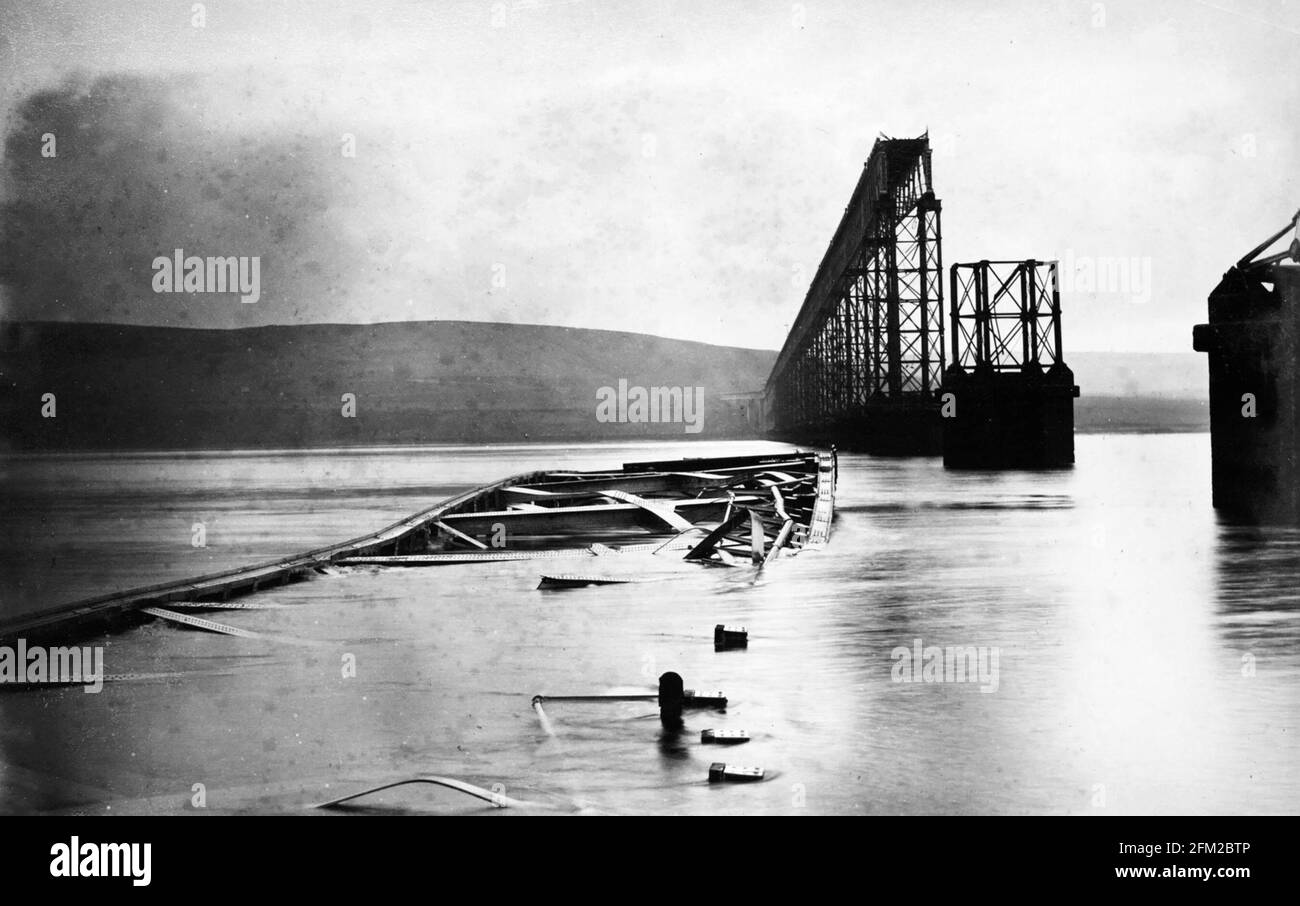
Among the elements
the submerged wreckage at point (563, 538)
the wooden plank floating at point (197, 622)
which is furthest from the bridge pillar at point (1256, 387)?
the wooden plank floating at point (197, 622)

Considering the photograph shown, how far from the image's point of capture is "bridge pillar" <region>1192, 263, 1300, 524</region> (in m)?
16.4

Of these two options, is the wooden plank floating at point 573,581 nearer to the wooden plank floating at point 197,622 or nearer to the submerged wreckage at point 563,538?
the submerged wreckage at point 563,538

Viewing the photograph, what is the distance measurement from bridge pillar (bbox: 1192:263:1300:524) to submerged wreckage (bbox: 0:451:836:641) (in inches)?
244

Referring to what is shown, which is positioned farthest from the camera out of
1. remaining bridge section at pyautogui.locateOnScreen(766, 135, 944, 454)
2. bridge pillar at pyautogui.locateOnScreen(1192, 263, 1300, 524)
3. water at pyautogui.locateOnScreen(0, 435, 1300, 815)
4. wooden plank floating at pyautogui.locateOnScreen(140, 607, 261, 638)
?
remaining bridge section at pyautogui.locateOnScreen(766, 135, 944, 454)

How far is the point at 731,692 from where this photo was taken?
269 inches

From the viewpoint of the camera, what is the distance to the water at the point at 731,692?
16.8ft

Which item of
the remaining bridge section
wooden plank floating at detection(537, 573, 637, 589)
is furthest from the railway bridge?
wooden plank floating at detection(537, 573, 637, 589)

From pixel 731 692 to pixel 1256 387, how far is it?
13.6 meters

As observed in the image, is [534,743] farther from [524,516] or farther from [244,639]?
[524,516]

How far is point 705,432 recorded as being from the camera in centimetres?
19788

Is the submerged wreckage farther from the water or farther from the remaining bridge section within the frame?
the remaining bridge section

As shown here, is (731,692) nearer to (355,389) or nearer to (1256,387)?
(1256,387)
